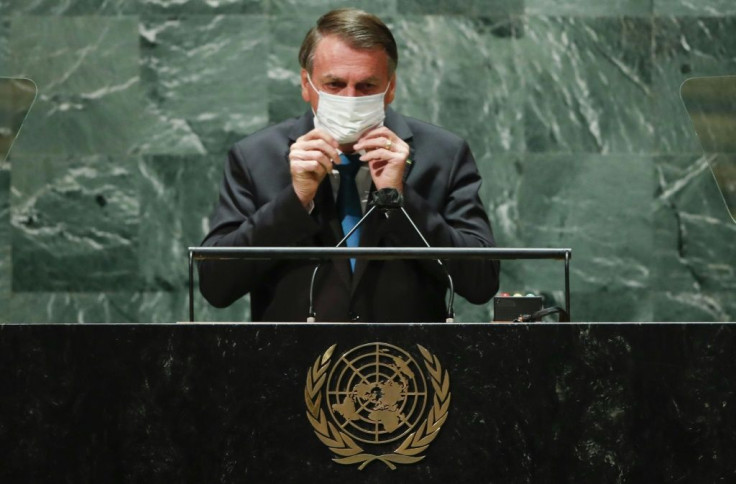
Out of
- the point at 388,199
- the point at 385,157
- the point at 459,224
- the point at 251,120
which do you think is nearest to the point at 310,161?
the point at 385,157

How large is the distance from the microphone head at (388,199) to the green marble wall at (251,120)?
2462 mm

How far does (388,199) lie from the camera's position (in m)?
3.09

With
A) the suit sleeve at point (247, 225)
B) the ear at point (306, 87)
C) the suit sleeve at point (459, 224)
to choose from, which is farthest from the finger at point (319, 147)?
the ear at point (306, 87)

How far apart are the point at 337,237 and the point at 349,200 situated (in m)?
0.14

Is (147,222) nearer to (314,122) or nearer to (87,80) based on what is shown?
(87,80)

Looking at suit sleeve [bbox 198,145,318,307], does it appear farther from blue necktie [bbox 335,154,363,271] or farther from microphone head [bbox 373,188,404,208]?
microphone head [bbox 373,188,404,208]

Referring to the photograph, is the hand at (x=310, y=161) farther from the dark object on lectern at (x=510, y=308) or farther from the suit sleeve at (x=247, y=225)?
the dark object on lectern at (x=510, y=308)

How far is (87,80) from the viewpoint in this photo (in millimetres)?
5527

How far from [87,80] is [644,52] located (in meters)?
2.58
